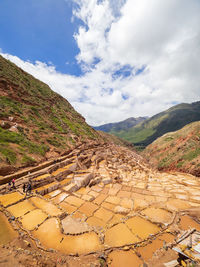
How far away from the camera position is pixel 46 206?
486 centimetres

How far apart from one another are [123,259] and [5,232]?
12.0 feet

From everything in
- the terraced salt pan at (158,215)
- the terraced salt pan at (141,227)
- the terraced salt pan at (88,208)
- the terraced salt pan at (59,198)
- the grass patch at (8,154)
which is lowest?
the terraced salt pan at (141,227)

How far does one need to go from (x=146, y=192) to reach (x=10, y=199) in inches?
287

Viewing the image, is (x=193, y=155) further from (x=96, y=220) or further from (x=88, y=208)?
(x=96, y=220)

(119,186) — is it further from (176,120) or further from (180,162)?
(176,120)

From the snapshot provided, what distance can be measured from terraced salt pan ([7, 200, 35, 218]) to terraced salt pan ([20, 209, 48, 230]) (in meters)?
0.27

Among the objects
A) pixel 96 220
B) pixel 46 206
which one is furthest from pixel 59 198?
pixel 96 220

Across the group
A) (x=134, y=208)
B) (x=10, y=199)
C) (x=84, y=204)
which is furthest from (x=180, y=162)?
(x=10, y=199)

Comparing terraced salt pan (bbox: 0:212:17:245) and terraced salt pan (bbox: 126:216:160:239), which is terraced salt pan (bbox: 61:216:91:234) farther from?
terraced salt pan (bbox: 126:216:160:239)

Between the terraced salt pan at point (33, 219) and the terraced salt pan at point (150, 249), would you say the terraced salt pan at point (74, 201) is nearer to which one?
the terraced salt pan at point (33, 219)

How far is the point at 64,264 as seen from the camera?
279 centimetres

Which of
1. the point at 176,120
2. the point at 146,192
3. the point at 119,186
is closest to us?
the point at 146,192

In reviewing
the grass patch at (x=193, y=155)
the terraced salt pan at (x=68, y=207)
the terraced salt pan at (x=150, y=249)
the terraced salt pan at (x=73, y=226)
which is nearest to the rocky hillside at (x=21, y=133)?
the terraced salt pan at (x=68, y=207)

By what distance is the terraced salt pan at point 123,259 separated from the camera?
296 centimetres
